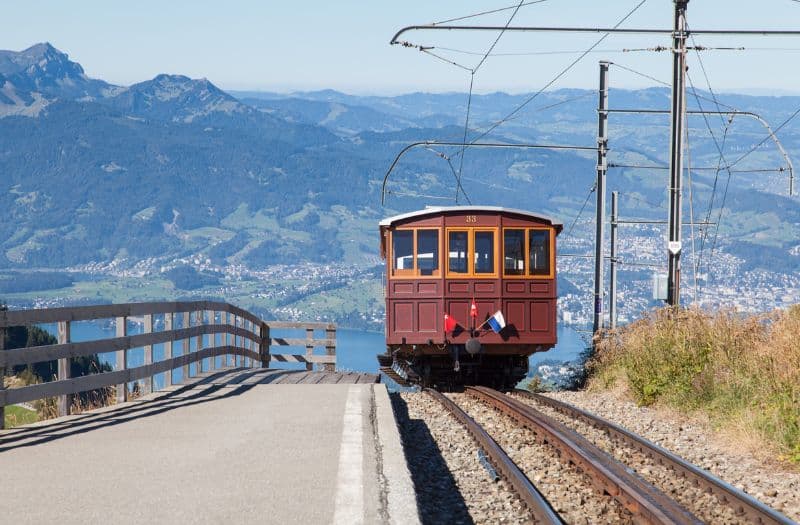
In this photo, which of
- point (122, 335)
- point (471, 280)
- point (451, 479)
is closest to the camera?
point (451, 479)

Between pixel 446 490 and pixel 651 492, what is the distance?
1.77 meters

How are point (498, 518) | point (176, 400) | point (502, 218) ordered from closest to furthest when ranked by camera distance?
point (498, 518)
point (176, 400)
point (502, 218)

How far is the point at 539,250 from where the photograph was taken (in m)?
21.7

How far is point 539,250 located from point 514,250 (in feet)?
1.54

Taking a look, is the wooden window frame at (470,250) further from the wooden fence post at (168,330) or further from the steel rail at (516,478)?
the steel rail at (516,478)

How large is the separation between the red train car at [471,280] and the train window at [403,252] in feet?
0.06

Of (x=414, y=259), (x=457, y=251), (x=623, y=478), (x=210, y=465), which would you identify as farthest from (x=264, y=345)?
(x=623, y=478)

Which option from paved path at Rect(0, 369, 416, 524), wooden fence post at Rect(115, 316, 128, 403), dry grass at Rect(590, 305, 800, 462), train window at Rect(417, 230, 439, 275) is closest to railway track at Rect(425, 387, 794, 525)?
paved path at Rect(0, 369, 416, 524)

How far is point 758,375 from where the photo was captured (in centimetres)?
1338

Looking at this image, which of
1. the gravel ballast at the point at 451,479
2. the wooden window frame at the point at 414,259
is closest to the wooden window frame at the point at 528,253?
the wooden window frame at the point at 414,259

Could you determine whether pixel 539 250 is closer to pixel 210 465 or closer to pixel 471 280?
pixel 471 280

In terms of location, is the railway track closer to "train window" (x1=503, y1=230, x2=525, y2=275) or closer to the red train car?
the red train car

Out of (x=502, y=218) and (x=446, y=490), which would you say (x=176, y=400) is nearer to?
(x=446, y=490)

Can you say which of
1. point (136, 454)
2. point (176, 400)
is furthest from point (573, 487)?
point (176, 400)
